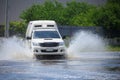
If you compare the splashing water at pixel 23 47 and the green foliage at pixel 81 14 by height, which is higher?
the splashing water at pixel 23 47

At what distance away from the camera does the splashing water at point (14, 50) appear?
3331cm

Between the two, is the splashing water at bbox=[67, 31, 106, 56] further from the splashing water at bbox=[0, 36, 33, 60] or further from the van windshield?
the splashing water at bbox=[0, 36, 33, 60]

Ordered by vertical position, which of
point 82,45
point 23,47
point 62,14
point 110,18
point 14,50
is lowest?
point 62,14

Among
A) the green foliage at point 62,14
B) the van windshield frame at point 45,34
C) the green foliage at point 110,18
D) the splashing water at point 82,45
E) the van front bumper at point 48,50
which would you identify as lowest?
the green foliage at point 62,14

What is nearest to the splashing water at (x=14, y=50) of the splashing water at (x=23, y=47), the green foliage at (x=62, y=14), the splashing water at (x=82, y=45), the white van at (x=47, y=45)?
the splashing water at (x=23, y=47)

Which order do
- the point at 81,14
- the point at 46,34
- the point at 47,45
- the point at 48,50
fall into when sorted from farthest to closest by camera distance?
the point at 81,14
the point at 46,34
the point at 47,45
the point at 48,50

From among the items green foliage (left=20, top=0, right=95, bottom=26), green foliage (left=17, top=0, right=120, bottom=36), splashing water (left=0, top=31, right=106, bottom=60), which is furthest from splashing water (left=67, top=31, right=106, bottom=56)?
green foliage (left=20, top=0, right=95, bottom=26)

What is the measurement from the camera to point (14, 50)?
3466 centimetres

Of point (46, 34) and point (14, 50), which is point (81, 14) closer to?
point (14, 50)

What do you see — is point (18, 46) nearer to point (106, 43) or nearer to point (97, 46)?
point (97, 46)

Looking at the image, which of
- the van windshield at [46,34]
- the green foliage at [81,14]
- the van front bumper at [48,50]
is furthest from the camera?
the green foliage at [81,14]

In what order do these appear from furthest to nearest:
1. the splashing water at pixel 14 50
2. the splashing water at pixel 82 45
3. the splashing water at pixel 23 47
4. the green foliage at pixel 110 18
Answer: the green foliage at pixel 110 18, the splashing water at pixel 82 45, the splashing water at pixel 23 47, the splashing water at pixel 14 50

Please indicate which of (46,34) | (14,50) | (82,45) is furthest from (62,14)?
(46,34)

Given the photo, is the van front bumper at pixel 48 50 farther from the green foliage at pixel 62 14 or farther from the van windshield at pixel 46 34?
the green foliage at pixel 62 14
